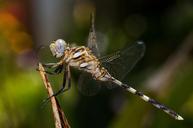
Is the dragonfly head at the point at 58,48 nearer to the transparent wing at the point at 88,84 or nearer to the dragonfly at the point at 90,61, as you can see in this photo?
the dragonfly at the point at 90,61

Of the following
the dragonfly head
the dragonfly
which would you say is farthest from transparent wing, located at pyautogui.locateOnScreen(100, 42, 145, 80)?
the dragonfly head

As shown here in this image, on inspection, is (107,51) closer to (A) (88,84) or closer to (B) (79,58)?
(A) (88,84)

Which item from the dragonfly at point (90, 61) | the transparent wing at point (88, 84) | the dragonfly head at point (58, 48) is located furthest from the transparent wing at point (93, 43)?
the dragonfly head at point (58, 48)

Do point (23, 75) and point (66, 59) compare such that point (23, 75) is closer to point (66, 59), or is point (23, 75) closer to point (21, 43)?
point (21, 43)

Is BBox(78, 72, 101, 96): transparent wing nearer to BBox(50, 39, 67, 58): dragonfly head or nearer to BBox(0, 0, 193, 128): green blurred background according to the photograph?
BBox(0, 0, 193, 128): green blurred background

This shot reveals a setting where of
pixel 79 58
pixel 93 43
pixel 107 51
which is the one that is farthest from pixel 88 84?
pixel 107 51
